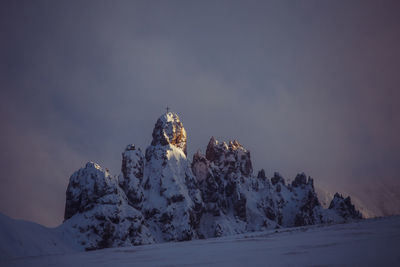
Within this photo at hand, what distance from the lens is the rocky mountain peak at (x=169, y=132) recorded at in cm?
8494

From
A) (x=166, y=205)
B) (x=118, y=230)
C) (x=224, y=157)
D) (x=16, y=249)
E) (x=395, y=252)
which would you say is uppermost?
(x=224, y=157)

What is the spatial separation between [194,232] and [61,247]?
40.8 m

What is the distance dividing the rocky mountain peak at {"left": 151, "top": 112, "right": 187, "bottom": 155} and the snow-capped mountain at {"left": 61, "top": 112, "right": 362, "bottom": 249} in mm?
331

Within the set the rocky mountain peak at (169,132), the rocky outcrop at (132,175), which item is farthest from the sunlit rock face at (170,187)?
the rocky outcrop at (132,175)

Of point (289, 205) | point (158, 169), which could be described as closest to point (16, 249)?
point (158, 169)

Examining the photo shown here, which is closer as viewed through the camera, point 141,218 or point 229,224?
point 141,218

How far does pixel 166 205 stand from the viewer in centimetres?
6931

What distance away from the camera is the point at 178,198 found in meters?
70.8

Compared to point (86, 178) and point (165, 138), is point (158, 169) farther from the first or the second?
point (86, 178)

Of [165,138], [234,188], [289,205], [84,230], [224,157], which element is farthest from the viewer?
[289,205]

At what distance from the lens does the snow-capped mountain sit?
47938 millimetres

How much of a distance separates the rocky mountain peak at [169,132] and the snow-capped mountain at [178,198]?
33 cm

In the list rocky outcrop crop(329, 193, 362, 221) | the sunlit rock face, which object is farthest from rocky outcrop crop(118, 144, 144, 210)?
rocky outcrop crop(329, 193, 362, 221)

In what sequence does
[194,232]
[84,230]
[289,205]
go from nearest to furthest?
[84,230], [194,232], [289,205]
